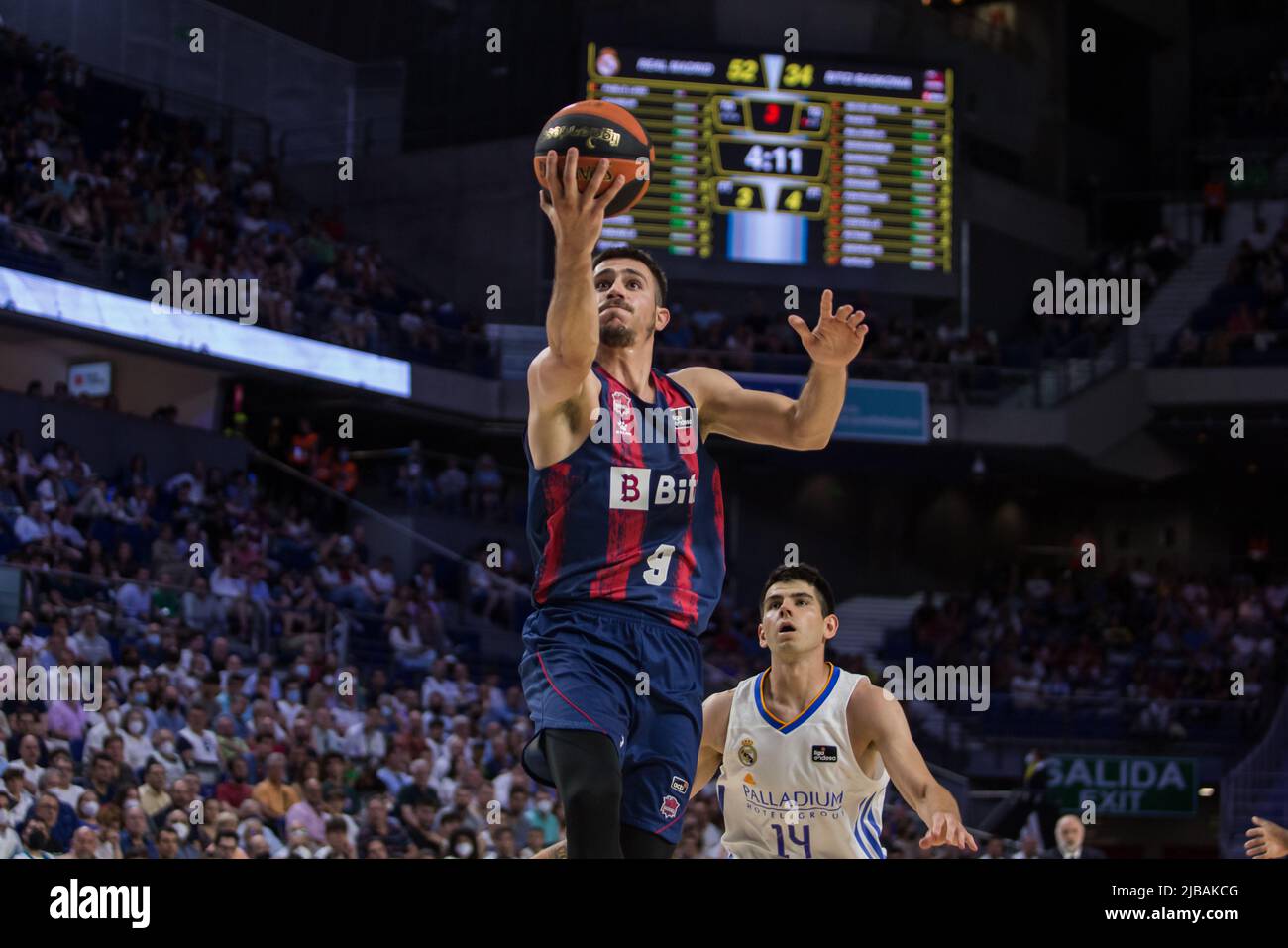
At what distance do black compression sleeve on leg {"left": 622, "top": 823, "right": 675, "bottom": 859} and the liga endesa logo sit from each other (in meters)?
7.40

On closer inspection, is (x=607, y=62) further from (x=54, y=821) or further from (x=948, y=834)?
(x=948, y=834)

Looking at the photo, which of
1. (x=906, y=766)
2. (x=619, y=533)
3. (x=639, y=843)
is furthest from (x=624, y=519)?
(x=906, y=766)

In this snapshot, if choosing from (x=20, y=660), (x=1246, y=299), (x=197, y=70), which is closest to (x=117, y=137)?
(x=197, y=70)

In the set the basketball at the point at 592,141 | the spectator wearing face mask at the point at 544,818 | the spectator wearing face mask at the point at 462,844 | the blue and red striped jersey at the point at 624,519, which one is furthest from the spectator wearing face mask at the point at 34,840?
the basketball at the point at 592,141

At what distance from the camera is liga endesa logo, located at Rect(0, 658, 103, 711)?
11312 millimetres

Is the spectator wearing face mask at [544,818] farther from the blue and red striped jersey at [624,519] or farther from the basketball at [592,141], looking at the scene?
the basketball at [592,141]

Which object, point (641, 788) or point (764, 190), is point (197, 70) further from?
point (641, 788)

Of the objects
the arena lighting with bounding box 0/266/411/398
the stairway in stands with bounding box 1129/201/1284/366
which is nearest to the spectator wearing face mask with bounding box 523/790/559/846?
the arena lighting with bounding box 0/266/411/398

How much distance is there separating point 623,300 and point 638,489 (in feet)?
1.88

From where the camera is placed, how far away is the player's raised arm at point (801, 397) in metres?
5.22

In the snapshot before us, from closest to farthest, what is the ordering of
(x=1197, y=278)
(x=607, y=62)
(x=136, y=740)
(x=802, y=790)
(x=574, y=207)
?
(x=574, y=207) → (x=802, y=790) → (x=136, y=740) → (x=607, y=62) → (x=1197, y=278)

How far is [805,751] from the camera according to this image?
229 inches

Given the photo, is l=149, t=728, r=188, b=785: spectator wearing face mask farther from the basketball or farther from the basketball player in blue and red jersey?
the basketball

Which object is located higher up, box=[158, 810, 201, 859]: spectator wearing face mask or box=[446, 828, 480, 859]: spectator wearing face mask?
box=[158, 810, 201, 859]: spectator wearing face mask
